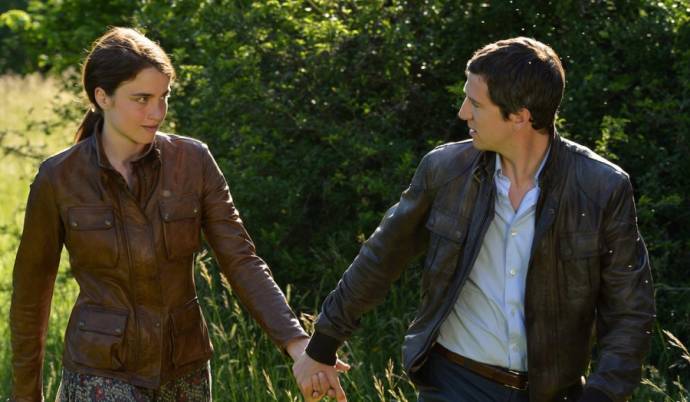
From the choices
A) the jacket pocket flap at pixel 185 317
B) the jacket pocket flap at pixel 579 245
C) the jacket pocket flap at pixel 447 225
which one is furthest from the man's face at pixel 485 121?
the jacket pocket flap at pixel 185 317

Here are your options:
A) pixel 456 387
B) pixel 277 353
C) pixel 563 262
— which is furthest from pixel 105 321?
pixel 277 353

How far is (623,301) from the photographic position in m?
3.97

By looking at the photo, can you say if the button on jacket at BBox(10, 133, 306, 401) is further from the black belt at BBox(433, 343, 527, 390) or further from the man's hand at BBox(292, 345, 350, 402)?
the black belt at BBox(433, 343, 527, 390)

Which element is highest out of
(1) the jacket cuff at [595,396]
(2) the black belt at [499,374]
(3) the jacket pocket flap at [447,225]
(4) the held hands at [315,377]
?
(3) the jacket pocket flap at [447,225]

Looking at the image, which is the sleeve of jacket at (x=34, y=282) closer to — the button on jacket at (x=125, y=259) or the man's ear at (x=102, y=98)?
the button on jacket at (x=125, y=259)

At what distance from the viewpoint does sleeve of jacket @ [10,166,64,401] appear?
4.50 m

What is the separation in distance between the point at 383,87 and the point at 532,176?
158 inches

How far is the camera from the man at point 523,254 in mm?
3996

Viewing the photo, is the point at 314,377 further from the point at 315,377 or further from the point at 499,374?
the point at 499,374

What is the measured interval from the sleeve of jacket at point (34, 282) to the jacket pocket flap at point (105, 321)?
9.7 inches

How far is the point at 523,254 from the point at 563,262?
13cm

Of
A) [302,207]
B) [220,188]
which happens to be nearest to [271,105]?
[302,207]

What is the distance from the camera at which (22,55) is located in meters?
34.8

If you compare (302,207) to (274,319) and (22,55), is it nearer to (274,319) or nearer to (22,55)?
(274,319)
